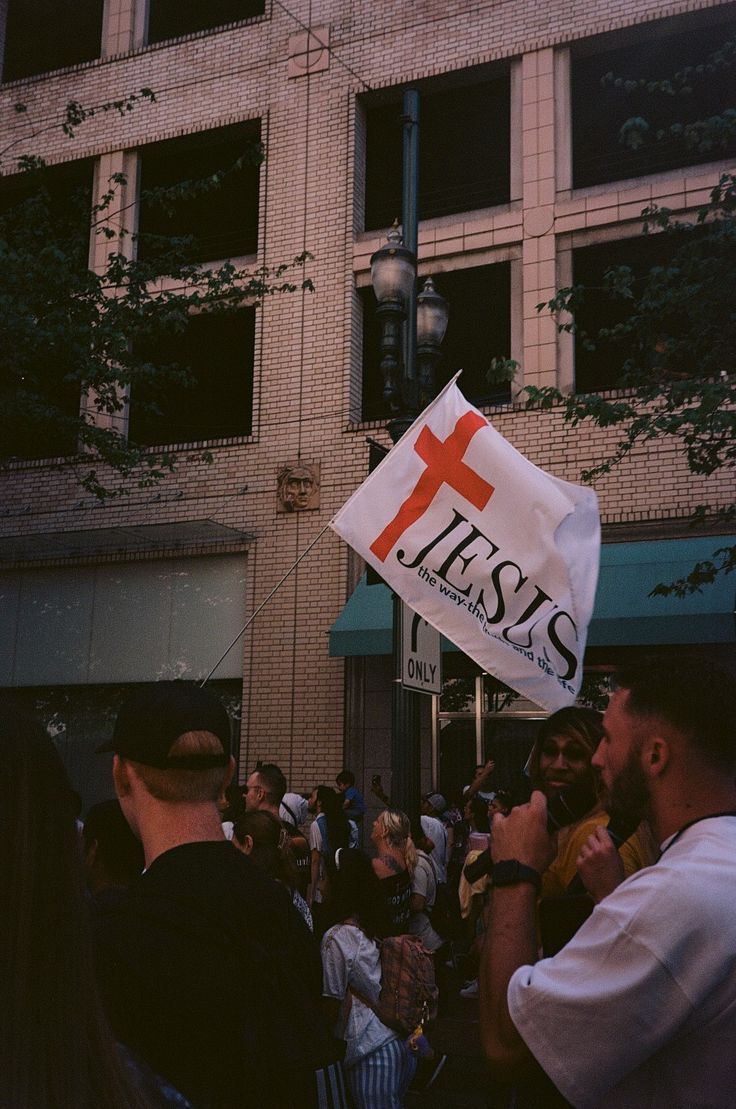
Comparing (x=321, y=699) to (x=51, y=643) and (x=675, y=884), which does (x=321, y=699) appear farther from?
(x=675, y=884)

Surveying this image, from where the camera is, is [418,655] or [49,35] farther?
[49,35]

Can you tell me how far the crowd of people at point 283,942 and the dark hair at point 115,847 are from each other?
129cm

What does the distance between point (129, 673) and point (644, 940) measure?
15.1m

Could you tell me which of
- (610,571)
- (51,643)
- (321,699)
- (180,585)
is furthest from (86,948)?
(51,643)

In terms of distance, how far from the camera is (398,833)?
775 centimetres

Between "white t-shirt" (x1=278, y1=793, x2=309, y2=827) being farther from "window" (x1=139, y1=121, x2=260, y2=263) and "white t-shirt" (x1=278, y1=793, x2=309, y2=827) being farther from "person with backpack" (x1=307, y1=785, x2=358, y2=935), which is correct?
"window" (x1=139, y1=121, x2=260, y2=263)

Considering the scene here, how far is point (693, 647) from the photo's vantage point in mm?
13461

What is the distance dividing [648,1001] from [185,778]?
117cm

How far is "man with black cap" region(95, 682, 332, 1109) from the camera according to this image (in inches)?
84.5

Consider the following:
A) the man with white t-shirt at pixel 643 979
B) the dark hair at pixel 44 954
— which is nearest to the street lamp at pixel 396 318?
the man with white t-shirt at pixel 643 979

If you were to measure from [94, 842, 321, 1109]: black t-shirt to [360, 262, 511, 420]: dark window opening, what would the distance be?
13.4m

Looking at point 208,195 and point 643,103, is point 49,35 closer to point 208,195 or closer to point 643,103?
point 208,195

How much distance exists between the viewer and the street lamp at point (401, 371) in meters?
8.65

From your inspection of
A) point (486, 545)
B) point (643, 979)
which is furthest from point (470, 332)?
point (643, 979)
